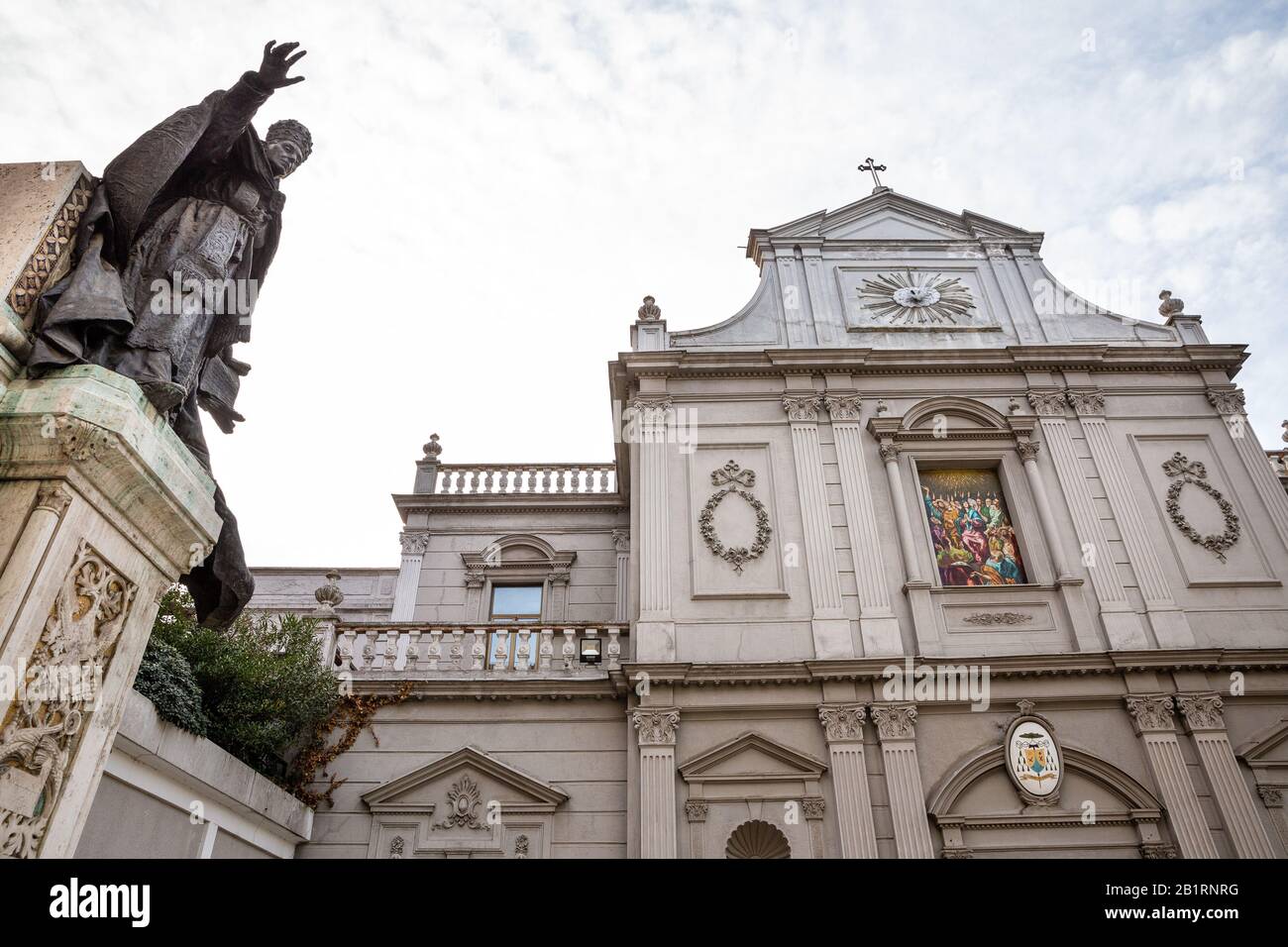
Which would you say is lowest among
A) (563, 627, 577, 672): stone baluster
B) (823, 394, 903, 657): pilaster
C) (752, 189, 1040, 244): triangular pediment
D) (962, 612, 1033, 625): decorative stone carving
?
(563, 627, 577, 672): stone baluster

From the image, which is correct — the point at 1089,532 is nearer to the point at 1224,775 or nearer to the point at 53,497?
the point at 1224,775

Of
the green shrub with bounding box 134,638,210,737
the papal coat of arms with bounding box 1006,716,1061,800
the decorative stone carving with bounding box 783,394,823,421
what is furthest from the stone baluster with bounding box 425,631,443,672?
the papal coat of arms with bounding box 1006,716,1061,800

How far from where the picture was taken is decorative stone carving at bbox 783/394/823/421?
1342 cm

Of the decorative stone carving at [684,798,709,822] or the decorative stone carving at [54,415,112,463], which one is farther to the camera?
the decorative stone carving at [684,798,709,822]

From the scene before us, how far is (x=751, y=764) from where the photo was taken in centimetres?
1052

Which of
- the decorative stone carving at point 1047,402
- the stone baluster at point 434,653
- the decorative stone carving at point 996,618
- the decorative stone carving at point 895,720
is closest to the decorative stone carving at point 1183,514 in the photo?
the decorative stone carving at point 1047,402

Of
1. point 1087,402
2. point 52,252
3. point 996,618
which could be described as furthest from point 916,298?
point 52,252

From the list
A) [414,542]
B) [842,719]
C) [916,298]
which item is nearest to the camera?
[842,719]

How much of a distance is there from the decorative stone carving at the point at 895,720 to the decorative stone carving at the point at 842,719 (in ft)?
0.60

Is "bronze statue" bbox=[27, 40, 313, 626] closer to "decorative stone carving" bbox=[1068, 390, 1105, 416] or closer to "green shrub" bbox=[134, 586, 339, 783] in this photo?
"green shrub" bbox=[134, 586, 339, 783]

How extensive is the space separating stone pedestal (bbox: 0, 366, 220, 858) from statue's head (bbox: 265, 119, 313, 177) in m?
1.51

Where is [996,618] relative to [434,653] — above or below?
above

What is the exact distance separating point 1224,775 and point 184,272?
12.4 metres
